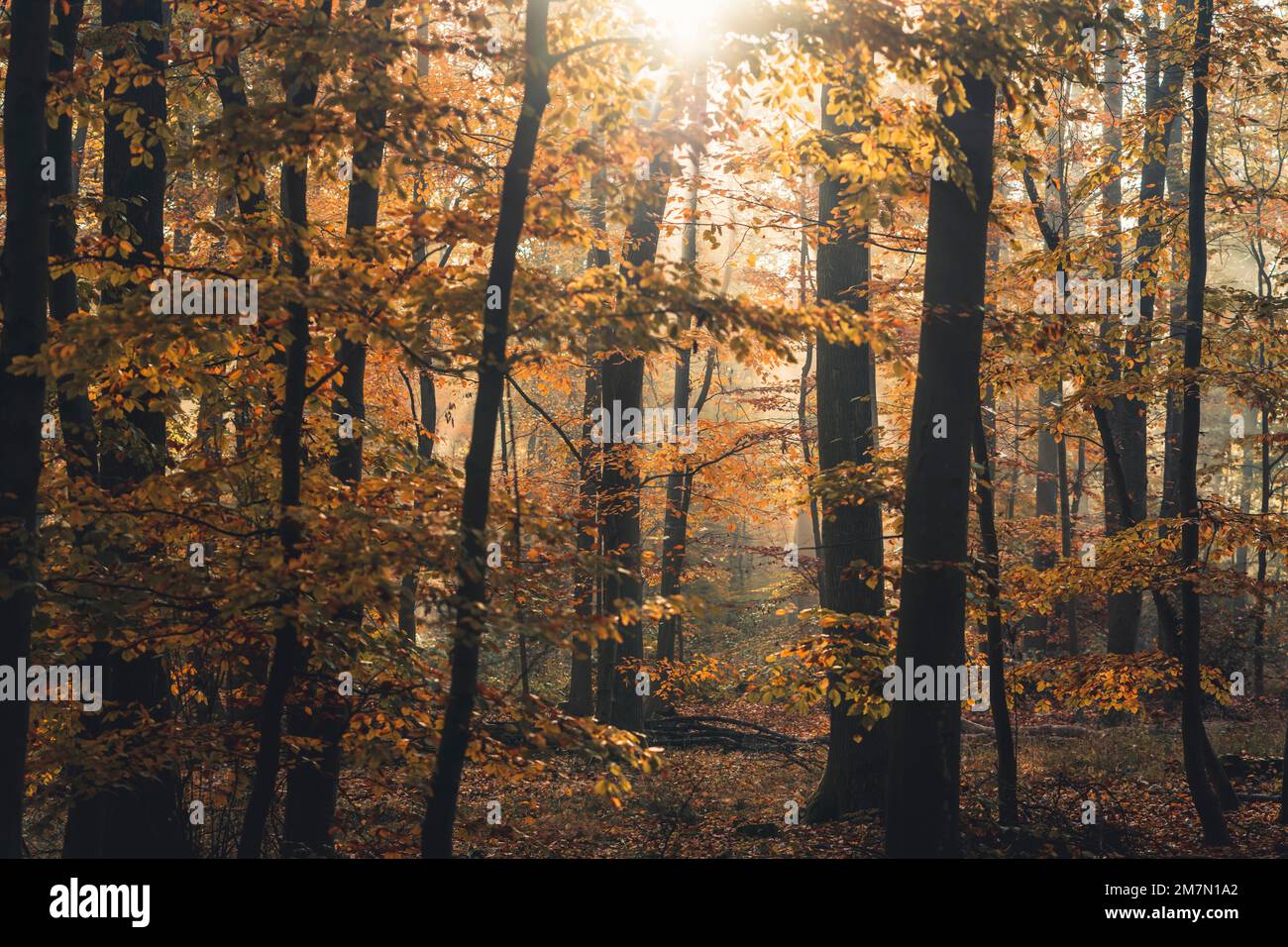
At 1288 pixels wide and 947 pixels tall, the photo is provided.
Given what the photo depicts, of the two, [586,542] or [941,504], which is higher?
[941,504]

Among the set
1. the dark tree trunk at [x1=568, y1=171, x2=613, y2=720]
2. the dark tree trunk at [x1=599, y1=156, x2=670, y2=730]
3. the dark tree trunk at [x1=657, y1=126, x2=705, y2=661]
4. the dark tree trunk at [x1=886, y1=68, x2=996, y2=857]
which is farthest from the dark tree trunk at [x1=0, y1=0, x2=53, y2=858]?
the dark tree trunk at [x1=657, y1=126, x2=705, y2=661]

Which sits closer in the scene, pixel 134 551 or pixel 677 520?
pixel 134 551

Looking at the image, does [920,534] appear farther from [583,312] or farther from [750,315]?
[583,312]

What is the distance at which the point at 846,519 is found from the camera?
9.86m

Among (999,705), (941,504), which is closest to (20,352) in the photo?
(941,504)

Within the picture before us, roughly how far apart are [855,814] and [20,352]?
8.02m

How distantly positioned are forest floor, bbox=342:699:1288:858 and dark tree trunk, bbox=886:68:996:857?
188 cm

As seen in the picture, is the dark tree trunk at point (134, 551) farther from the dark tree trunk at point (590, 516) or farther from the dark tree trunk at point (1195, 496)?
the dark tree trunk at point (1195, 496)

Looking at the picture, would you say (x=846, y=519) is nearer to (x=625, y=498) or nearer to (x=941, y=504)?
(x=941, y=504)

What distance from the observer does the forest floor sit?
338 inches

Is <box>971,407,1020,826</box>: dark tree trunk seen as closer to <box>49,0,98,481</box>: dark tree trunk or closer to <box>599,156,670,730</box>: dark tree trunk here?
<box>599,156,670,730</box>: dark tree trunk

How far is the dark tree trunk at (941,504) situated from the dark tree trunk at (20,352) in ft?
17.7

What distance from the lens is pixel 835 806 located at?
9781mm
